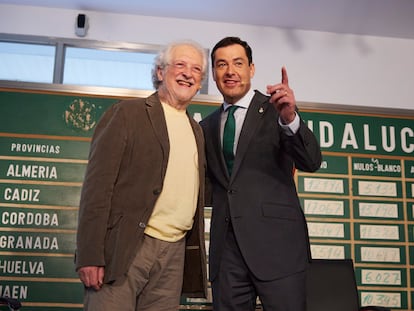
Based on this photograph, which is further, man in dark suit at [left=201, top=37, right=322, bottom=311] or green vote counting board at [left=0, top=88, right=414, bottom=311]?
green vote counting board at [left=0, top=88, right=414, bottom=311]

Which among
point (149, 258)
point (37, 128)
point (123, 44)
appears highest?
point (123, 44)

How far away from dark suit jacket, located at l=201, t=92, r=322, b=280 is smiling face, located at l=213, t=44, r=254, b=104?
148mm

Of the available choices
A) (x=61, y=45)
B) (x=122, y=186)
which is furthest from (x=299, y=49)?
(x=122, y=186)

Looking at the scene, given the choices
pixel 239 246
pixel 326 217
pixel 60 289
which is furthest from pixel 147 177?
pixel 326 217

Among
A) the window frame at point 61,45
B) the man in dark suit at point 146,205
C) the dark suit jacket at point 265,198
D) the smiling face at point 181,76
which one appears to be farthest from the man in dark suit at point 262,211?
the window frame at point 61,45

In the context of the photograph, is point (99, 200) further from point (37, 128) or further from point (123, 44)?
point (123, 44)

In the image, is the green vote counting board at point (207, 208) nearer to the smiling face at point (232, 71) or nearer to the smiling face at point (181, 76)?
the smiling face at point (232, 71)

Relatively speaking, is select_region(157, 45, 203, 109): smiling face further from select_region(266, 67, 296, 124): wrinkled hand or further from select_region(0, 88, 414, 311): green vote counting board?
select_region(0, 88, 414, 311): green vote counting board

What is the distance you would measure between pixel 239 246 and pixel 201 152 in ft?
1.24

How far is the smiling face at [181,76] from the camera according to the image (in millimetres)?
1890

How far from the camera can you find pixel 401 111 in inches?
146

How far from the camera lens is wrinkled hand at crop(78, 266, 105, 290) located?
1581mm

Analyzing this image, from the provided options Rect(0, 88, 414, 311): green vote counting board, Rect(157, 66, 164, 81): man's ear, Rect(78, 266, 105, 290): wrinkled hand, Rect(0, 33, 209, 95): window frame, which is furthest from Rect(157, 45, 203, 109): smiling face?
Rect(0, 33, 209, 95): window frame

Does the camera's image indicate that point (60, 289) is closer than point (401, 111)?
Yes
